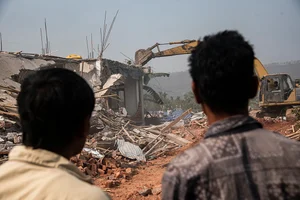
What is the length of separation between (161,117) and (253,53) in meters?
20.5

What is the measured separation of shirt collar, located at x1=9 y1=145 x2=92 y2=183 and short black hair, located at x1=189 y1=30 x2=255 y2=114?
64cm

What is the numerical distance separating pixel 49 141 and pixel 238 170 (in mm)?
763

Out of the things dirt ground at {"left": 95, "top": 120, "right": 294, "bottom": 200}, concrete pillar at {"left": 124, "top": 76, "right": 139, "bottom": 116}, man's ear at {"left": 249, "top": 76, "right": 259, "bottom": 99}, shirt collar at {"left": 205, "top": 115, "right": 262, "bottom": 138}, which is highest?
man's ear at {"left": 249, "top": 76, "right": 259, "bottom": 99}

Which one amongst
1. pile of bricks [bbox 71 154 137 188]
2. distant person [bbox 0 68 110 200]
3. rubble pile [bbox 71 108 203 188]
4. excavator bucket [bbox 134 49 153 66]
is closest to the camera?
distant person [bbox 0 68 110 200]

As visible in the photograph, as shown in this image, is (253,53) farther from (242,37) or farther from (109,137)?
(109,137)

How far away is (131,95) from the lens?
20328 millimetres

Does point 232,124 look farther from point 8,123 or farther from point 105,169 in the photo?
point 8,123

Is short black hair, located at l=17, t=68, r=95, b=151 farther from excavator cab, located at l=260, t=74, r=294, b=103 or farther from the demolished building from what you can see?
excavator cab, located at l=260, t=74, r=294, b=103

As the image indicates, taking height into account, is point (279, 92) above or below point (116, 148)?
above

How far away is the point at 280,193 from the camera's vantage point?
1253 mm

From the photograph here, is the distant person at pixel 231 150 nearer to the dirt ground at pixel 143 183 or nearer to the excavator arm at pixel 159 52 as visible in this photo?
the dirt ground at pixel 143 183

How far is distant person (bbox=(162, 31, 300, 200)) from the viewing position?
1263 millimetres

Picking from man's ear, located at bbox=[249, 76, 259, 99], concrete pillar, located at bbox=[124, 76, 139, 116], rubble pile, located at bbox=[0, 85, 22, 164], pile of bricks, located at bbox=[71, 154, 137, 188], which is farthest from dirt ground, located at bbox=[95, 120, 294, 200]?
concrete pillar, located at bbox=[124, 76, 139, 116]

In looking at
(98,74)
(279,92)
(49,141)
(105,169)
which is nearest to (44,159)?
(49,141)
